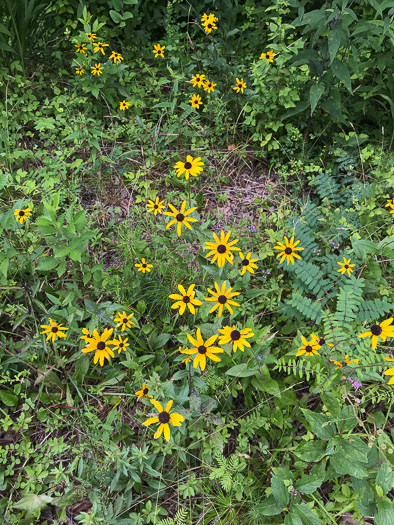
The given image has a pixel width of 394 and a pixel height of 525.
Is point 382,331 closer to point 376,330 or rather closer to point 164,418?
point 376,330

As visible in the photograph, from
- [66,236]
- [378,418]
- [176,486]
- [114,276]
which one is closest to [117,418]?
[176,486]

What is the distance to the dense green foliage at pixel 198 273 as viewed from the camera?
4.49 ft

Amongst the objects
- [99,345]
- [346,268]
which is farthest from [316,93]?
[99,345]

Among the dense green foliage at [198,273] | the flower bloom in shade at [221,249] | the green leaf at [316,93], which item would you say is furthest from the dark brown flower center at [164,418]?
the green leaf at [316,93]

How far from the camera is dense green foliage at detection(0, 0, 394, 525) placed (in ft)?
4.49

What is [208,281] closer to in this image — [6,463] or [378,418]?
[378,418]

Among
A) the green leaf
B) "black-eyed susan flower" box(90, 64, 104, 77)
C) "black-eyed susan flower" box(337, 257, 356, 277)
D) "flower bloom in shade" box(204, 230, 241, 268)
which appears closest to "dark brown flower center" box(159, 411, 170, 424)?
"flower bloom in shade" box(204, 230, 241, 268)

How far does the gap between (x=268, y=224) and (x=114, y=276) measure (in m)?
1.01

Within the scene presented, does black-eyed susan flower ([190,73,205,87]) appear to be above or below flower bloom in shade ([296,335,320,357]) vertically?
above

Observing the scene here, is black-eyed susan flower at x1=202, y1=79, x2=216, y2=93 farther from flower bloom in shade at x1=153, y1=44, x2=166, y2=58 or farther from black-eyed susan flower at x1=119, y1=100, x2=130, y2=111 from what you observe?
black-eyed susan flower at x1=119, y1=100, x2=130, y2=111

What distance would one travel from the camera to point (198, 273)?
1.89m

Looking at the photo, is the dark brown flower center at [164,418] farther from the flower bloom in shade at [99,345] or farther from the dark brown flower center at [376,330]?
the dark brown flower center at [376,330]

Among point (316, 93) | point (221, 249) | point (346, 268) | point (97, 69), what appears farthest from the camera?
point (97, 69)

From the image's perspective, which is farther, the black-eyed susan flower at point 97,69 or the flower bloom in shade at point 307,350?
the black-eyed susan flower at point 97,69
